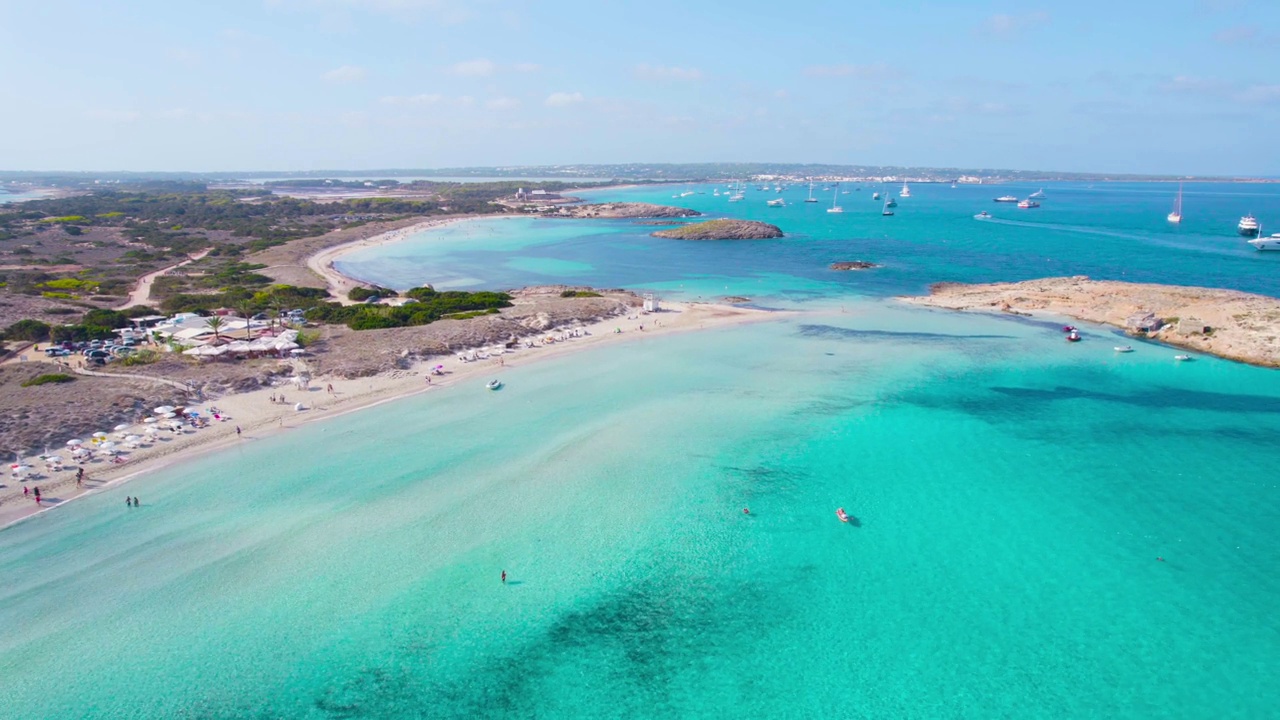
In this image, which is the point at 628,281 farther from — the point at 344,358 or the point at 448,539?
the point at 448,539

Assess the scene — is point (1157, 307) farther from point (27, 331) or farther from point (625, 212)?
point (625, 212)

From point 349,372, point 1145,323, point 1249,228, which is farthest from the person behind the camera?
point 1249,228

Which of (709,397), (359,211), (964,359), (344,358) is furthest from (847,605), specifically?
(359,211)

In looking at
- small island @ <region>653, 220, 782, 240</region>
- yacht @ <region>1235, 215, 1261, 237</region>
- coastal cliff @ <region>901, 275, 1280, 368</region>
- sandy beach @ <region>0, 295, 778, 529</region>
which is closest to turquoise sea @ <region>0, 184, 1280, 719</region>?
sandy beach @ <region>0, 295, 778, 529</region>

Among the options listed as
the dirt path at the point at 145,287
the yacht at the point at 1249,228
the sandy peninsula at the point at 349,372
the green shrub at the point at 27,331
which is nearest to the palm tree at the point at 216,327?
the sandy peninsula at the point at 349,372

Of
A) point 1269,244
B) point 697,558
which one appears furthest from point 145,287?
point 1269,244

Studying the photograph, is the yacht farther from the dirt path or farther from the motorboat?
the dirt path
